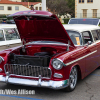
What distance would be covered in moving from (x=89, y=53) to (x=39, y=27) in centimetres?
164

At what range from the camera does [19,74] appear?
5289mm

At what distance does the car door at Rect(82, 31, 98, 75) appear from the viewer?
6.08 m

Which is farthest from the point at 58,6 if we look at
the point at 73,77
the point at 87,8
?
the point at 73,77

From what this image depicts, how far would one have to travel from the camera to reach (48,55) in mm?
5902

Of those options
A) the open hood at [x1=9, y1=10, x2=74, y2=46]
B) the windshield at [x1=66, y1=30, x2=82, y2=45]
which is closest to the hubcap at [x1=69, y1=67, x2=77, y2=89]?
the open hood at [x1=9, y1=10, x2=74, y2=46]

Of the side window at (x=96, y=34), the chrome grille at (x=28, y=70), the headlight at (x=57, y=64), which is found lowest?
the chrome grille at (x=28, y=70)

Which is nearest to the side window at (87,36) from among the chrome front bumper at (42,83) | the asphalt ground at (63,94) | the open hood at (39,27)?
the open hood at (39,27)

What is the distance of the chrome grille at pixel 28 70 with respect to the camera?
498 cm

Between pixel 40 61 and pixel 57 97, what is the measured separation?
0.95 m

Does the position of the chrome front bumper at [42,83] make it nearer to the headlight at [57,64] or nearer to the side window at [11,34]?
the headlight at [57,64]

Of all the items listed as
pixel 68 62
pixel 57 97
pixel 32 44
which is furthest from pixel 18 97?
pixel 32 44

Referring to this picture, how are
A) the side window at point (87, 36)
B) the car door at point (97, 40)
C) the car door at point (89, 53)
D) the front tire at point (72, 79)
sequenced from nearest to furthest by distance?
the front tire at point (72, 79)
the car door at point (89, 53)
the side window at point (87, 36)
the car door at point (97, 40)

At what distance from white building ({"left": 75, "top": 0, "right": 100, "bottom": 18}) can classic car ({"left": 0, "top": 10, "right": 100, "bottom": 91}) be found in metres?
41.0

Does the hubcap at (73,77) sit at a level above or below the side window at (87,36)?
below
